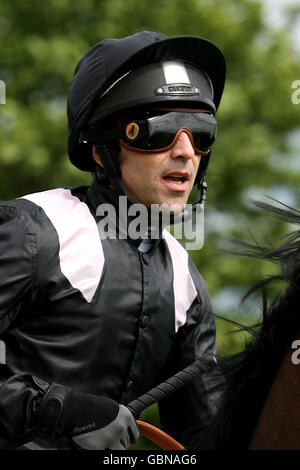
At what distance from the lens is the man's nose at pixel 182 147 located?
2600 millimetres

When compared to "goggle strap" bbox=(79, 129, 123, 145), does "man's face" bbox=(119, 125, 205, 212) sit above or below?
below

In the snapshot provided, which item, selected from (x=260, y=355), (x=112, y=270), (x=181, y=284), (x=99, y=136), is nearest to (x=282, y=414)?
(x=260, y=355)

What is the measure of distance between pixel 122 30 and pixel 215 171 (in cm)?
234

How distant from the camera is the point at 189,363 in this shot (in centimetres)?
280

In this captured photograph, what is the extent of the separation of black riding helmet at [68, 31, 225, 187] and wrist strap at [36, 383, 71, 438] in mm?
1017

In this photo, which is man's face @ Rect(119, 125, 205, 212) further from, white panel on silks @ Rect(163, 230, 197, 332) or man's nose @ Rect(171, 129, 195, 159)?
white panel on silks @ Rect(163, 230, 197, 332)

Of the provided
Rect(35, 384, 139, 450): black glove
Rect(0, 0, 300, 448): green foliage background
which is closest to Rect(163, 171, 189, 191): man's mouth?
Rect(35, 384, 139, 450): black glove

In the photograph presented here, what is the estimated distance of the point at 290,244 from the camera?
1.99 m

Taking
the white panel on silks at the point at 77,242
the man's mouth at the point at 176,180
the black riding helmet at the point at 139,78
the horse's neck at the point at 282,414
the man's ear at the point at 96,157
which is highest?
the black riding helmet at the point at 139,78

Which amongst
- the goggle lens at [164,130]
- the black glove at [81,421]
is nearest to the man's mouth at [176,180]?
the goggle lens at [164,130]

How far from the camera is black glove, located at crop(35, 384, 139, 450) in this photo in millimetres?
2213

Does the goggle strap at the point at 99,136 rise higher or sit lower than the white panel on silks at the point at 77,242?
higher

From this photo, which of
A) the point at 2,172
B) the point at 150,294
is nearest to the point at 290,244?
the point at 150,294

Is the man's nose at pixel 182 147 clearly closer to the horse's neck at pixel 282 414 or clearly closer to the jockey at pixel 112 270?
the jockey at pixel 112 270
